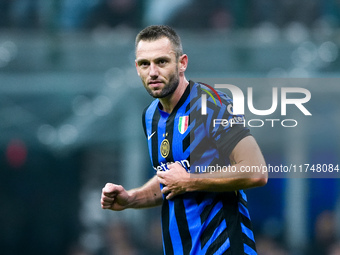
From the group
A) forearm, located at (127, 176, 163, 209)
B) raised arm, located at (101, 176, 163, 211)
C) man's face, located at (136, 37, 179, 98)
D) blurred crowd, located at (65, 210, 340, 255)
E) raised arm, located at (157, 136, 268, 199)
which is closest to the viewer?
raised arm, located at (157, 136, 268, 199)

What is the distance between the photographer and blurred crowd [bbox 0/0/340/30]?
8.91 metres

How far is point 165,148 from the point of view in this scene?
12.6 ft

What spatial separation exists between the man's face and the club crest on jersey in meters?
0.17

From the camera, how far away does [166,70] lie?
371cm

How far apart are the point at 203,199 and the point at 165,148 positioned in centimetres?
39

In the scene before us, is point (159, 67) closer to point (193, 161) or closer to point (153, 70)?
point (153, 70)

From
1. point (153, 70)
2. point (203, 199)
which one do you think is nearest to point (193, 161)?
point (203, 199)

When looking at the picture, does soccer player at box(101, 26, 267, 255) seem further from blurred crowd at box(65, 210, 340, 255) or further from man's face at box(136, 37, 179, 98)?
blurred crowd at box(65, 210, 340, 255)

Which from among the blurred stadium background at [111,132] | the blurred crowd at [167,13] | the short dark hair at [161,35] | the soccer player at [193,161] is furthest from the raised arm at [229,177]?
the blurred crowd at [167,13]

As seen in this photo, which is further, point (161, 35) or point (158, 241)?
point (158, 241)

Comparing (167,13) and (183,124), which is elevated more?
(167,13)

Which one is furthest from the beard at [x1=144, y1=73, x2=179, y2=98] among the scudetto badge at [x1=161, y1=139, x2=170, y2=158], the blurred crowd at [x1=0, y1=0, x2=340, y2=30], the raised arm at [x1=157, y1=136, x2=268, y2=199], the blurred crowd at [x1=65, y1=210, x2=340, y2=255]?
the blurred crowd at [x1=0, y1=0, x2=340, y2=30]

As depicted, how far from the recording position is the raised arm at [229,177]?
3445mm

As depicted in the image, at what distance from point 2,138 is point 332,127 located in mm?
4333
